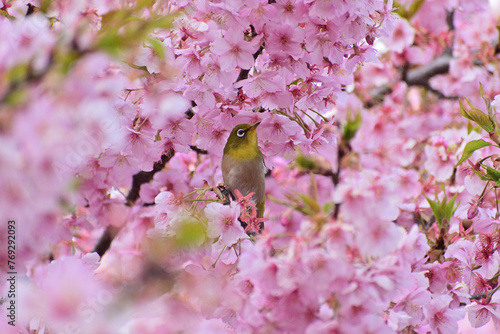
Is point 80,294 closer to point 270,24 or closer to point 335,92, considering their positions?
point 270,24

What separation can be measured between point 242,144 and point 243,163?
0.09 meters

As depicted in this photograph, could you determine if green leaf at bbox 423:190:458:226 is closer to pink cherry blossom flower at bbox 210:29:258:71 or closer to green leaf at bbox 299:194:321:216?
pink cherry blossom flower at bbox 210:29:258:71

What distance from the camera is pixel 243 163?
2.34 metres

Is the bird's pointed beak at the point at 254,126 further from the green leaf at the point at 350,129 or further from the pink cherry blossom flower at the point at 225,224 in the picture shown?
the green leaf at the point at 350,129

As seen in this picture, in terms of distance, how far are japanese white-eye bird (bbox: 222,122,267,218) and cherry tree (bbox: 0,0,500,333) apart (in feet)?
0.19

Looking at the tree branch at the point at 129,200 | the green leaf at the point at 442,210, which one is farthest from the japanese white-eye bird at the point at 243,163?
the green leaf at the point at 442,210

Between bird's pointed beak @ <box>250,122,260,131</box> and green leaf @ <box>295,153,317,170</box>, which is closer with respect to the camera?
green leaf @ <box>295,153,317,170</box>

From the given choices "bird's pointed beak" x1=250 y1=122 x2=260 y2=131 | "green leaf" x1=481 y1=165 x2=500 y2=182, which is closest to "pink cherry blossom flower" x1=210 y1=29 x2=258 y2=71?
"bird's pointed beak" x1=250 y1=122 x2=260 y2=131

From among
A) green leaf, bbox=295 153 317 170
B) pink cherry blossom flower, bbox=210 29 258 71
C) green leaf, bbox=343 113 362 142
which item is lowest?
pink cherry blossom flower, bbox=210 29 258 71

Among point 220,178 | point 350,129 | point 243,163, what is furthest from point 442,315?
point 220,178

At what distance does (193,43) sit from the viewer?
1.95 metres

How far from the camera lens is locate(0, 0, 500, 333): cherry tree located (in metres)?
0.86

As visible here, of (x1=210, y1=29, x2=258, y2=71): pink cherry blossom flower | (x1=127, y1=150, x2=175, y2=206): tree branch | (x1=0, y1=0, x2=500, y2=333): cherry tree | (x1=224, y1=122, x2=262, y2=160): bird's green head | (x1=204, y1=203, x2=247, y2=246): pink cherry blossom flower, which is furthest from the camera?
(x1=127, y1=150, x2=175, y2=206): tree branch

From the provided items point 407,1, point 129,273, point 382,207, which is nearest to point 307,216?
point 382,207
